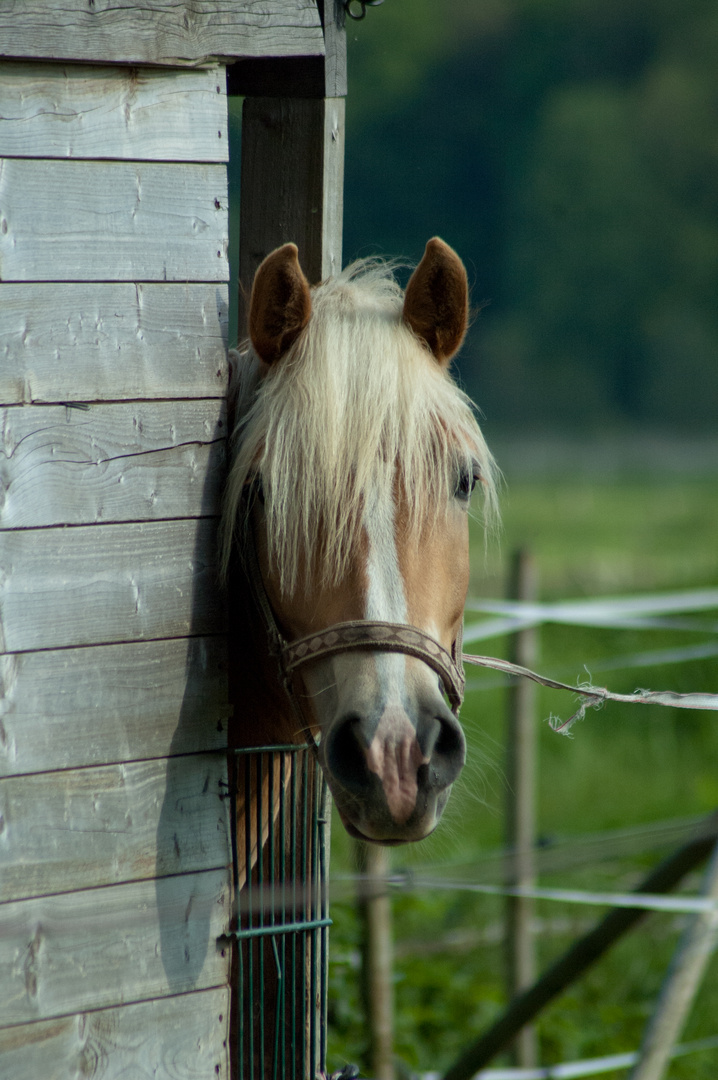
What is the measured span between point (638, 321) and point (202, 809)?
37496 millimetres

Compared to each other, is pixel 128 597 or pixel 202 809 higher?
pixel 128 597

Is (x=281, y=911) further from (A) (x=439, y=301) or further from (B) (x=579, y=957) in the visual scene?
(A) (x=439, y=301)

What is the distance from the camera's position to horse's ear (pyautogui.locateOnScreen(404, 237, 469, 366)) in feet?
6.06

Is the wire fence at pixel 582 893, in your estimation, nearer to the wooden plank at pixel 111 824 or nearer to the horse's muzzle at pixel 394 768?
the horse's muzzle at pixel 394 768

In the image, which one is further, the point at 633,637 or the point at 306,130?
the point at 633,637

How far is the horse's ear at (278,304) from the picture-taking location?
178 cm

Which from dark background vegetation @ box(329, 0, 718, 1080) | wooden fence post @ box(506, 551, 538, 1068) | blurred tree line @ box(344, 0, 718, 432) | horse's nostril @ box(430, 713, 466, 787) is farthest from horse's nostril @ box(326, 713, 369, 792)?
blurred tree line @ box(344, 0, 718, 432)

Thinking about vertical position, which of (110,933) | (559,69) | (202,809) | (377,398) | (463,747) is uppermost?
(559,69)

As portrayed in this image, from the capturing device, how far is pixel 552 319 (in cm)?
3575

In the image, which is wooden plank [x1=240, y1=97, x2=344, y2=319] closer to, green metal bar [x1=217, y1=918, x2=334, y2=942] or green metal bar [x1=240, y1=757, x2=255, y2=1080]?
green metal bar [x1=240, y1=757, x2=255, y2=1080]

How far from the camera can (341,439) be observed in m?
1.72

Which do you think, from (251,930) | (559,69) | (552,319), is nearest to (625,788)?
(251,930)

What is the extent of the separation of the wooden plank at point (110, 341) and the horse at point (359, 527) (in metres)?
0.14

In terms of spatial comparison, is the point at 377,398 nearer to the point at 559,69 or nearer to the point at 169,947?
the point at 169,947
